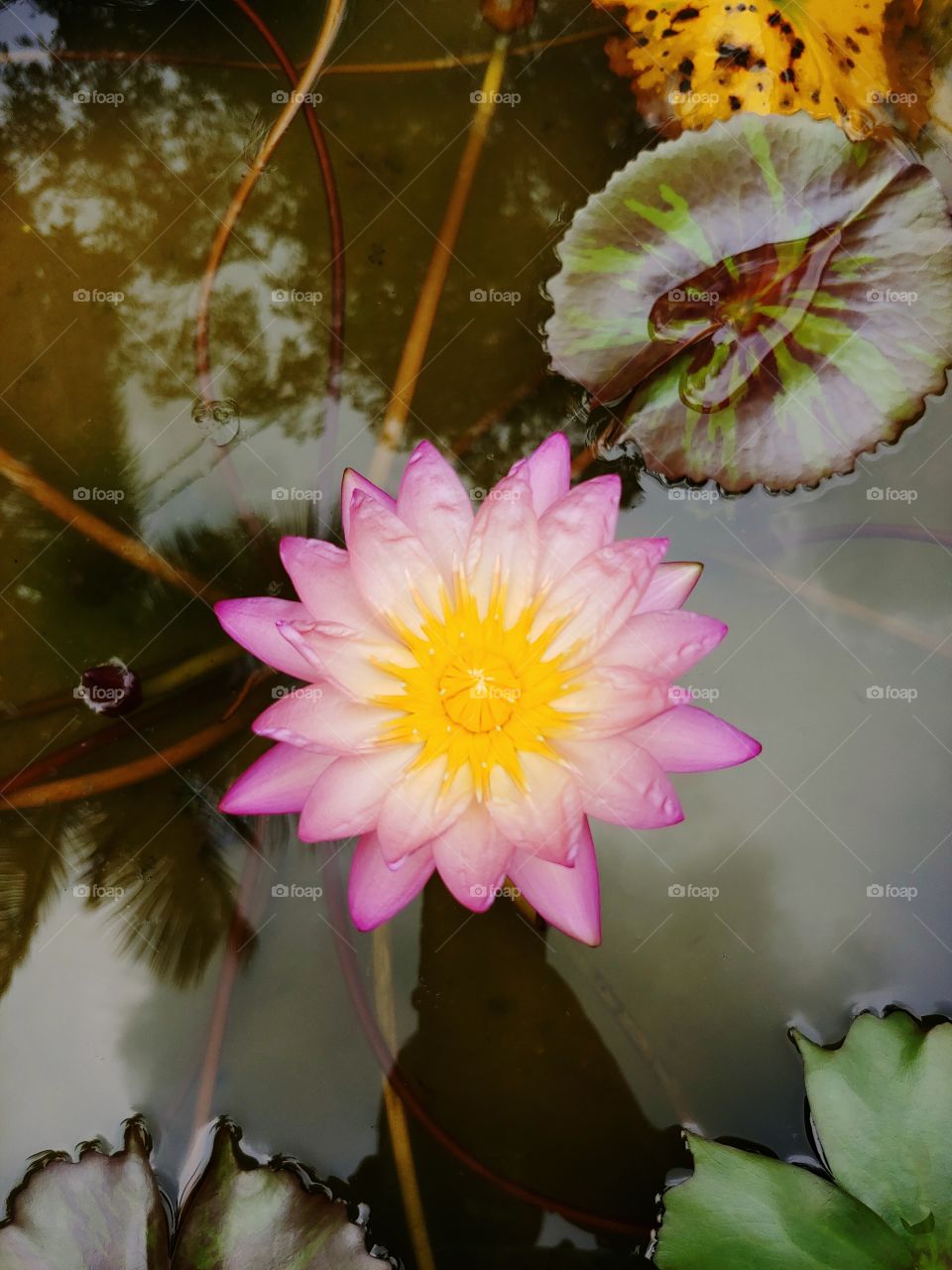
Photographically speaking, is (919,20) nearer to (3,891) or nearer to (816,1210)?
(816,1210)

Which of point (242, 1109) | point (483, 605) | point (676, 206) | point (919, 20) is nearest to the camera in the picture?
point (483, 605)

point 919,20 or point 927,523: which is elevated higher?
point 919,20

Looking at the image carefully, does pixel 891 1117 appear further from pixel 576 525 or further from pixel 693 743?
pixel 576 525

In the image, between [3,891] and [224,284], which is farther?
[224,284]

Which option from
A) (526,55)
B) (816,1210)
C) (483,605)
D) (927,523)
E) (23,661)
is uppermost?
(526,55)

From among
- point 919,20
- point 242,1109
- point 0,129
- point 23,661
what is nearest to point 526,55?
point 919,20

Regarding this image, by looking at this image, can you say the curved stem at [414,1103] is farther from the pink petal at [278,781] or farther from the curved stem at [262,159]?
the curved stem at [262,159]

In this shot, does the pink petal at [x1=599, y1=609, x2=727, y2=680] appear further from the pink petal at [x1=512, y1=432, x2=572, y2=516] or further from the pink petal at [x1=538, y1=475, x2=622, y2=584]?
the pink petal at [x1=512, y1=432, x2=572, y2=516]
